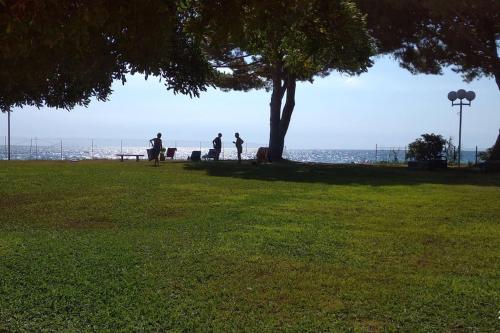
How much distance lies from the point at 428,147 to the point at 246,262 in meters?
22.3

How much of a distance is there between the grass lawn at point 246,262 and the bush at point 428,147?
14.1 metres

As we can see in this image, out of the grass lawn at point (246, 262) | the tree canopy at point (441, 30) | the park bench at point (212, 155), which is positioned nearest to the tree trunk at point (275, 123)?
the park bench at point (212, 155)

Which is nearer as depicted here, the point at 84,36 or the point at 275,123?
the point at 84,36

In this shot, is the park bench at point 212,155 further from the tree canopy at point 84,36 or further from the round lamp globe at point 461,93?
Result: the tree canopy at point 84,36

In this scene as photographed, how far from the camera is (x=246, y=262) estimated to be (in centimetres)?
670

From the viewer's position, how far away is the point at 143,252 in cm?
720

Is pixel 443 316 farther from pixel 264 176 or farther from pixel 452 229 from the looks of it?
pixel 264 176

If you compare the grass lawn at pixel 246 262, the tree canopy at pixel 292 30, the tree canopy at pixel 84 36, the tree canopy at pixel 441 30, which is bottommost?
the grass lawn at pixel 246 262

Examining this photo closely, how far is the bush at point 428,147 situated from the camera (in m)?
27.3

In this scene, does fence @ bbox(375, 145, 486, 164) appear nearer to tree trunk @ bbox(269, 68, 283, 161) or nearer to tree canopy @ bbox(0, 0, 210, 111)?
tree trunk @ bbox(269, 68, 283, 161)

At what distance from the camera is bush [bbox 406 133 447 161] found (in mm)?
27297

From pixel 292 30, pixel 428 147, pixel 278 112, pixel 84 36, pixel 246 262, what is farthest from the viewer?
pixel 278 112

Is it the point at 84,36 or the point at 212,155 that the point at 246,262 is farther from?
the point at 212,155

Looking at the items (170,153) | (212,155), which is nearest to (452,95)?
(212,155)
